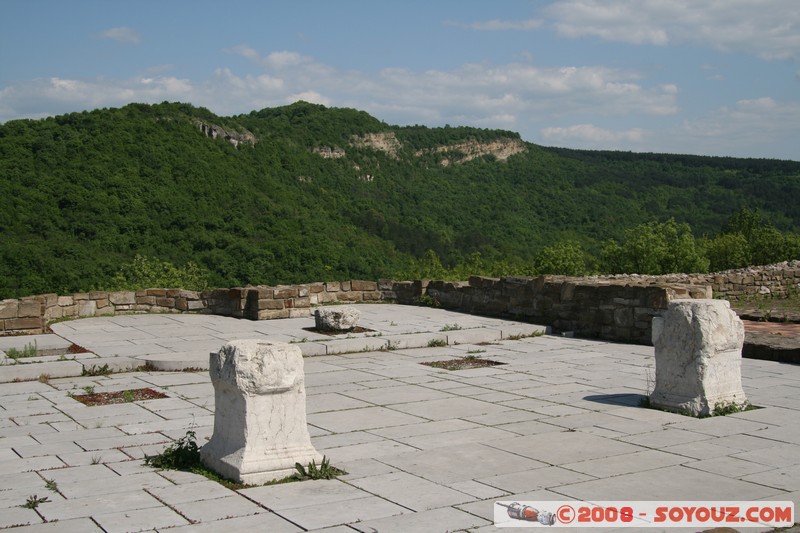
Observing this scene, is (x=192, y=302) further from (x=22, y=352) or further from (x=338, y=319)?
(x=22, y=352)

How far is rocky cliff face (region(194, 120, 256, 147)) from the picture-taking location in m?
44.4

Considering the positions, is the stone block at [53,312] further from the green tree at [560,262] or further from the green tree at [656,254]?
the green tree at [656,254]

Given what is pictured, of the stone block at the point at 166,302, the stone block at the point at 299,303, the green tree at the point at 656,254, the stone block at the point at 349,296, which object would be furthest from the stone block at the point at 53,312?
the green tree at the point at 656,254

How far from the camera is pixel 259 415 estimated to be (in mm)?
5387

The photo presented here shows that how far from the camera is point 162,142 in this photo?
39.5 metres

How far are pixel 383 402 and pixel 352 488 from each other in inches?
112

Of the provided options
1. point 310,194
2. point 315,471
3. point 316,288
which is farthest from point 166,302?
point 310,194

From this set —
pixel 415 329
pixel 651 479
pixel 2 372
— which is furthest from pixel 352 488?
pixel 415 329

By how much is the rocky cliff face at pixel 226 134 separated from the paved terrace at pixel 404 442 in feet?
Answer: 113

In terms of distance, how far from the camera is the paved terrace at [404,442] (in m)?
4.73

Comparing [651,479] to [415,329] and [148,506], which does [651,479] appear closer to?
[148,506]

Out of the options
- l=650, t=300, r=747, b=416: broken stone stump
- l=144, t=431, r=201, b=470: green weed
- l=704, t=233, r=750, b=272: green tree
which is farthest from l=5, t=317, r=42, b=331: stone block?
l=704, t=233, r=750, b=272: green tree

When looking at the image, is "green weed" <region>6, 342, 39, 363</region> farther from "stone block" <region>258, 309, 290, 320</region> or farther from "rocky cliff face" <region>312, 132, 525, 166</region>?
"rocky cliff face" <region>312, 132, 525, 166</region>

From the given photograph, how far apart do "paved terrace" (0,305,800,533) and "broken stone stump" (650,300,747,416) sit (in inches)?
8.9
